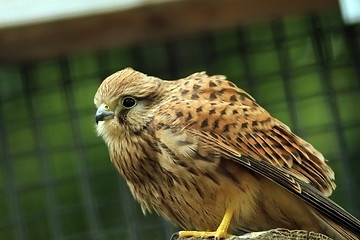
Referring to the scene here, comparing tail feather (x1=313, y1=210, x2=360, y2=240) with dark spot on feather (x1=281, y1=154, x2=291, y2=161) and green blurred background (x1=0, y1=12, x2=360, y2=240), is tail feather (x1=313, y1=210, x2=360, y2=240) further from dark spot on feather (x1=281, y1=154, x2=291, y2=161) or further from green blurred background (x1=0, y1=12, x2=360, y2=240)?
Result: green blurred background (x1=0, y1=12, x2=360, y2=240)

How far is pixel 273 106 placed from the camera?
22.3 ft

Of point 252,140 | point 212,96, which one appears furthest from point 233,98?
point 252,140

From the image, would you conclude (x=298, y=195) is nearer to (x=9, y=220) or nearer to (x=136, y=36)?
(x=136, y=36)

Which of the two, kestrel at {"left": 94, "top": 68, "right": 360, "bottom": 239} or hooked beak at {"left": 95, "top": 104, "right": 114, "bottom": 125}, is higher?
hooked beak at {"left": 95, "top": 104, "right": 114, "bottom": 125}

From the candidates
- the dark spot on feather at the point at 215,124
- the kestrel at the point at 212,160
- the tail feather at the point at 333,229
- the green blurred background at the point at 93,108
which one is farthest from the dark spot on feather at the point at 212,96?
the green blurred background at the point at 93,108

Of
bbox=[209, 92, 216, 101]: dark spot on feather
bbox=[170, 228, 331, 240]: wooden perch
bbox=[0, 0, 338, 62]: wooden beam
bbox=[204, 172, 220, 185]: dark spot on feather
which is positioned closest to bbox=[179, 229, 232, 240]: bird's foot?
bbox=[204, 172, 220, 185]: dark spot on feather

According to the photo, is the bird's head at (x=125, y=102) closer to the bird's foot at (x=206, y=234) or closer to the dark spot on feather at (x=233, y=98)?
the dark spot on feather at (x=233, y=98)

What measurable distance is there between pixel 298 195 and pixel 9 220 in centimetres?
317

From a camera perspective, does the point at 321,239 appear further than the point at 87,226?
No

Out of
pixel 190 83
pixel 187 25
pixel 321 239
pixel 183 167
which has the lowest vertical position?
pixel 321 239

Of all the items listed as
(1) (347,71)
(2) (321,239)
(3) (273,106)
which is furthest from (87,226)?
(2) (321,239)

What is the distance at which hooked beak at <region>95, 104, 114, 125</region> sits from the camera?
4.47 metres

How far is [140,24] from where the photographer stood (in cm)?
586

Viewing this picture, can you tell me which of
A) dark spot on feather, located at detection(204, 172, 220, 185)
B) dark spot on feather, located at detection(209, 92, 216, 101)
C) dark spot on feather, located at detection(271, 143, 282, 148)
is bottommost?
dark spot on feather, located at detection(204, 172, 220, 185)
